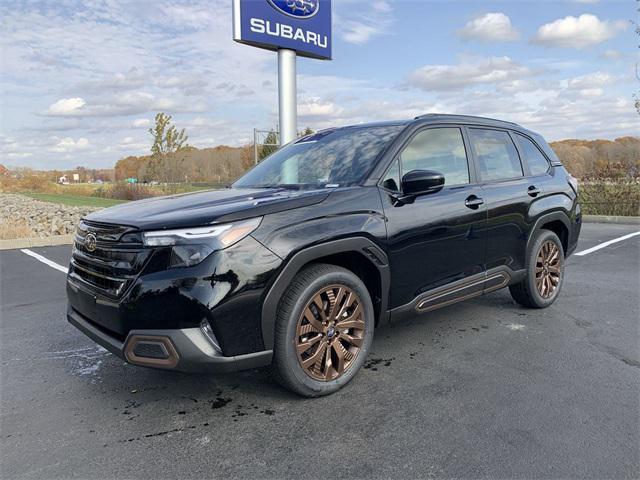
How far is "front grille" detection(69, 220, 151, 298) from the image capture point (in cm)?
275

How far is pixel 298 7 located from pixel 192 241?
13.0 meters

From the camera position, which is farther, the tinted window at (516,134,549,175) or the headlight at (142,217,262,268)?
the tinted window at (516,134,549,175)

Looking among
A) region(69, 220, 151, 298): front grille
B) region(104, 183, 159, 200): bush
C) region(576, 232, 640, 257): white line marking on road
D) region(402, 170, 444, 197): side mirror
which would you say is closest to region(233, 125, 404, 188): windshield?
region(402, 170, 444, 197): side mirror

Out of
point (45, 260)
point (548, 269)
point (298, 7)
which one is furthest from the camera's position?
point (298, 7)

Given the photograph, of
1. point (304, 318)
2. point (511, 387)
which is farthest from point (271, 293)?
point (511, 387)

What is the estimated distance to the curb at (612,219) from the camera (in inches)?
538

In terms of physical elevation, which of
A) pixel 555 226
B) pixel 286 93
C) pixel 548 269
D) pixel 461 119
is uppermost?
pixel 286 93

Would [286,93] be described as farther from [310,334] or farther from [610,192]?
[310,334]

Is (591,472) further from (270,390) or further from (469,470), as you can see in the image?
(270,390)

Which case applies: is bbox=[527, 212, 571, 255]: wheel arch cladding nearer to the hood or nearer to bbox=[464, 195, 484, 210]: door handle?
bbox=[464, 195, 484, 210]: door handle

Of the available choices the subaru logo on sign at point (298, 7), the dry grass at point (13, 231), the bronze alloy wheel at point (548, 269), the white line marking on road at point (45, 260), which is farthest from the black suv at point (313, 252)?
the subaru logo on sign at point (298, 7)

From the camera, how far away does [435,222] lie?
146 inches

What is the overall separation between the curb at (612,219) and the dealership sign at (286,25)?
9.28 meters

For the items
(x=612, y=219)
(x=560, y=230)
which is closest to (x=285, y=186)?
(x=560, y=230)
